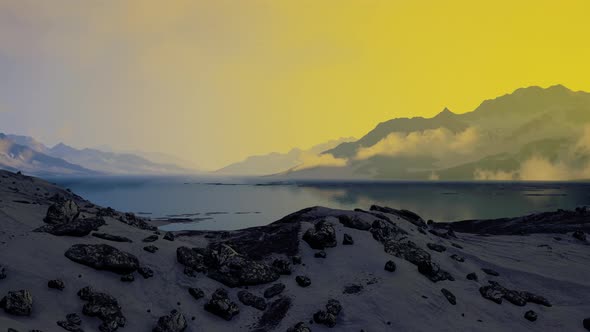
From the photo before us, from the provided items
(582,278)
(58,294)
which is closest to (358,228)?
(582,278)

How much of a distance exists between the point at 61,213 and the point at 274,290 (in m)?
18.6

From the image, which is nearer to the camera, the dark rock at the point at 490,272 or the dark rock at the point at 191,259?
the dark rock at the point at 191,259

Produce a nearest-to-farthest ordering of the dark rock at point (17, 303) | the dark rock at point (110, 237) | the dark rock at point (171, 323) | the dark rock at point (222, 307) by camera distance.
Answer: the dark rock at point (17, 303) → the dark rock at point (171, 323) → the dark rock at point (222, 307) → the dark rock at point (110, 237)

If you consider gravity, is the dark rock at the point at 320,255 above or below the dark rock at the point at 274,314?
above

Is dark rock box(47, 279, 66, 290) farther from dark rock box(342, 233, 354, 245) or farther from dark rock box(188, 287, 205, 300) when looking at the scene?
dark rock box(342, 233, 354, 245)

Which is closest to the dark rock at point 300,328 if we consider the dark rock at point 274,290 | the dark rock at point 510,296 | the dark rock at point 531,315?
the dark rock at point 274,290

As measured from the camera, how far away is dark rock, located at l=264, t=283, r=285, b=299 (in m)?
29.0

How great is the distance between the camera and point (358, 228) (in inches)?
1550

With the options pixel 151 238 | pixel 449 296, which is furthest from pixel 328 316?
pixel 151 238

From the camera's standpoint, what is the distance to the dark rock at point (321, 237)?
34.8 metres

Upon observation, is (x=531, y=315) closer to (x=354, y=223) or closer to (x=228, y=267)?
(x=354, y=223)

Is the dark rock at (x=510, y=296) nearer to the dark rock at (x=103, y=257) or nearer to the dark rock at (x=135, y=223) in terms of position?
the dark rock at (x=103, y=257)

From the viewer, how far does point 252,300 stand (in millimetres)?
28062

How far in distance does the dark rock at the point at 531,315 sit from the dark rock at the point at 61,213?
35.2 meters
